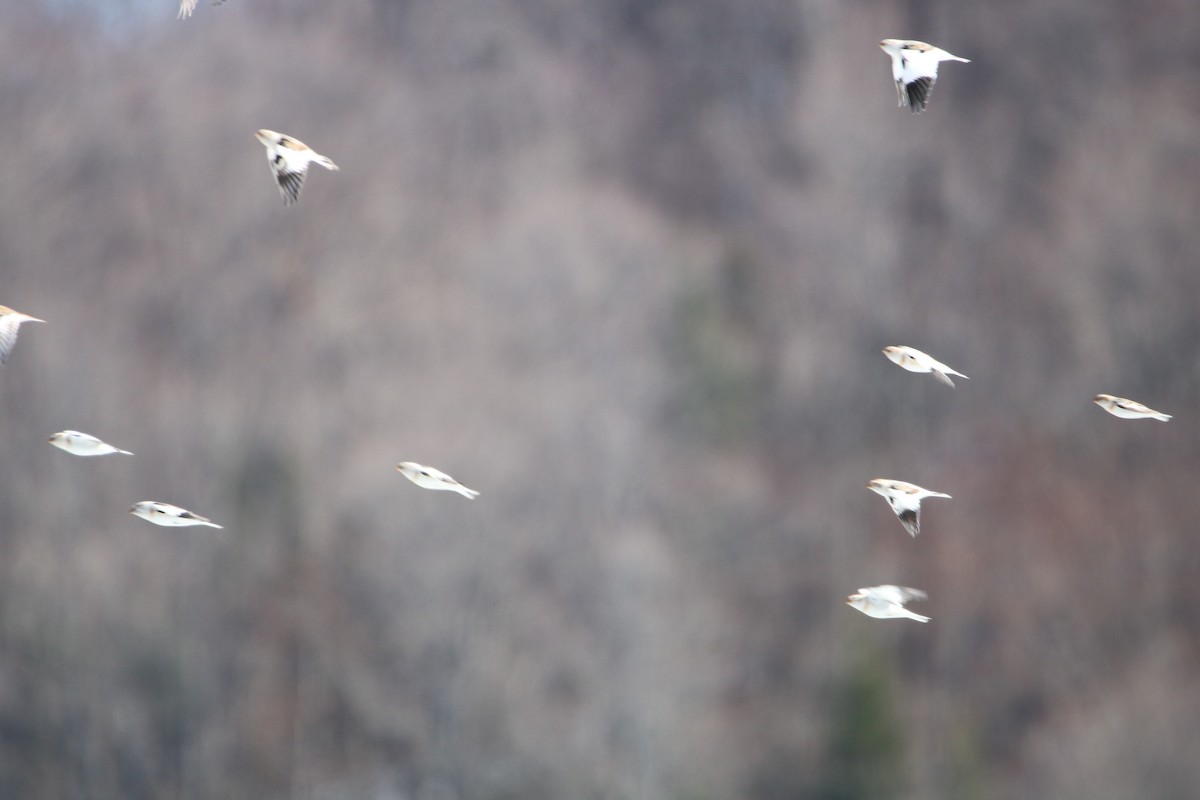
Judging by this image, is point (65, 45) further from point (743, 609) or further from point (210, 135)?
point (743, 609)

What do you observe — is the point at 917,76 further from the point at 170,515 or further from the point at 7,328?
the point at 7,328

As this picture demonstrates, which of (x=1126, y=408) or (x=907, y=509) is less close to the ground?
(x=1126, y=408)

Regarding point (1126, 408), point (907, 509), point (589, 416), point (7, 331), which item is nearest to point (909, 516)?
point (907, 509)

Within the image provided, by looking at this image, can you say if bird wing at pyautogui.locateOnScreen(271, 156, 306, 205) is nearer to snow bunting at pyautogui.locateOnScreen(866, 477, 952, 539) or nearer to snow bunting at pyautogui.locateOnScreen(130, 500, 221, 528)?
snow bunting at pyautogui.locateOnScreen(130, 500, 221, 528)

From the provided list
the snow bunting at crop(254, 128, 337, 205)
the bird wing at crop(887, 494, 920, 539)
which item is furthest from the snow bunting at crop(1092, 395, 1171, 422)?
the snow bunting at crop(254, 128, 337, 205)

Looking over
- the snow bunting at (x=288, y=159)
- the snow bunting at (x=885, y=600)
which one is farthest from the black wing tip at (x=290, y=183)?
the snow bunting at (x=885, y=600)
